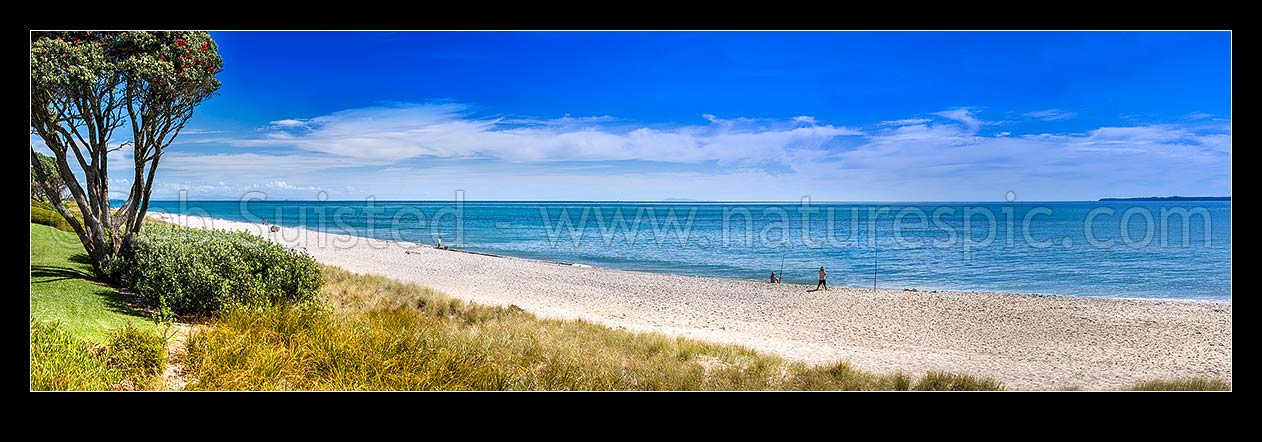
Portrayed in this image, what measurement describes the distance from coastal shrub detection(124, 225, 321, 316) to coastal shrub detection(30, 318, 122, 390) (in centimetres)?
160

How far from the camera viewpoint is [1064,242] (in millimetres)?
41000

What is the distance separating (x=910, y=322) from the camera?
46.4 feet

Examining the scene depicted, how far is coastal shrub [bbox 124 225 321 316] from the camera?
6.20 m

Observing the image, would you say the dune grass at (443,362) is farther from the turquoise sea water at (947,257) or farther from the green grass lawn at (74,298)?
the turquoise sea water at (947,257)

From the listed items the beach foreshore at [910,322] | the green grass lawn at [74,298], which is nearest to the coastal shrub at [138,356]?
the green grass lawn at [74,298]

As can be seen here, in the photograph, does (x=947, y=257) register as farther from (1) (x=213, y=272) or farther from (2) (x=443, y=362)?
(1) (x=213, y=272)

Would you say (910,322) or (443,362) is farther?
(910,322)

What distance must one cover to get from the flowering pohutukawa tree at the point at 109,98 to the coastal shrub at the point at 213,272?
2.00ft

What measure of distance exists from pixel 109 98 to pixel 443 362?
20.2ft

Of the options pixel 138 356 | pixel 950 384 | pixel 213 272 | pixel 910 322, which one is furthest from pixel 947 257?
pixel 138 356

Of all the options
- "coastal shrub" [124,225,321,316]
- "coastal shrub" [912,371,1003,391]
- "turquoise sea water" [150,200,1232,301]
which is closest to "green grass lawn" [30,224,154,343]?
"coastal shrub" [124,225,321,316]
